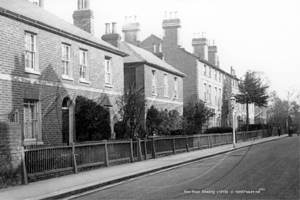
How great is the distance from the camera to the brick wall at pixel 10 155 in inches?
446

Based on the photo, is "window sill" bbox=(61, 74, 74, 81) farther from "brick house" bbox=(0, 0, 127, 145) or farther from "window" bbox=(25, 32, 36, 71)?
"window" bbox=(25, 32, 36, 71)

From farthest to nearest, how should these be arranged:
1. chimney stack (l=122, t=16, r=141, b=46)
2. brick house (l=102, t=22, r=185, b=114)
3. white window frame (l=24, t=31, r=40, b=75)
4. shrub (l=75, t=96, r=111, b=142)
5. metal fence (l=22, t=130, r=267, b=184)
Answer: chimney stack (l=122, t=16, r=141, b=46)
brick house (l=102, t=22, r=185, b=114)
shrub (l=75, t=96, r=111, b=142)
white window frame (l=24, t=31, r=40, b=75)
metal fence (l=22, t=130, r=267, b=184)

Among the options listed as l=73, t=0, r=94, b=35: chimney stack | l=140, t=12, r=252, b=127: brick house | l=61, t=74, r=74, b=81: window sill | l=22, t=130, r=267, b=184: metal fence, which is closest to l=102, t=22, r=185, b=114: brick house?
l=73, t=0, r=94, b=35: chimney stack

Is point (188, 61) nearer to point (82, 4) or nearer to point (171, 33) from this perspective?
point (171, 33)

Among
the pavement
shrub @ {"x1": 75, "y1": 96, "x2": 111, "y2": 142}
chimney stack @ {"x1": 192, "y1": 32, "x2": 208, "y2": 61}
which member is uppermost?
chimney stack @ {"x1": 192, "y1": 32, "x2": 208, "y2": 61}

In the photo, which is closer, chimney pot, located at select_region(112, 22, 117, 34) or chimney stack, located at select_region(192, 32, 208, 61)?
chimney pot, located at select_region(112, 22, 117, 34)

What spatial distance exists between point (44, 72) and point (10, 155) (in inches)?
327

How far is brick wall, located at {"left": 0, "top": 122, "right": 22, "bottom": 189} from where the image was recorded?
11.3 m

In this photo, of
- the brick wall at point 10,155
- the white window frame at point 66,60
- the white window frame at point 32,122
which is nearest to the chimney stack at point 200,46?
the white window frame at point 66,60

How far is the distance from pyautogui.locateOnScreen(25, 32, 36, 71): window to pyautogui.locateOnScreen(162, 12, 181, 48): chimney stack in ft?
87.5

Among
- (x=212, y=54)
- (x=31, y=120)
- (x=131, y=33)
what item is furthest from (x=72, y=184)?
(x=212, y=54)

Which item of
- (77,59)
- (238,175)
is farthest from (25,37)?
(238,175)

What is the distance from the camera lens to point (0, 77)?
16.6 m

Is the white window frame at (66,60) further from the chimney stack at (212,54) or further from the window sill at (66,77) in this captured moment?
the chimney stack at (212,54)
